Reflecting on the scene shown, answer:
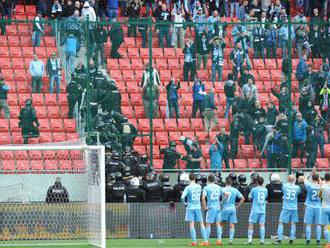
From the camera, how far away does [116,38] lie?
3984 cm

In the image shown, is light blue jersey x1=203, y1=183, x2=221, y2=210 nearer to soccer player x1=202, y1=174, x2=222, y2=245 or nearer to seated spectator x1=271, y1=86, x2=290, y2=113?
soccer player x1=202, y1=174, x2=222, y2=245

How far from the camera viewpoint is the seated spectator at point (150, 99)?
39812mm

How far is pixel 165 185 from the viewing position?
37062 mm

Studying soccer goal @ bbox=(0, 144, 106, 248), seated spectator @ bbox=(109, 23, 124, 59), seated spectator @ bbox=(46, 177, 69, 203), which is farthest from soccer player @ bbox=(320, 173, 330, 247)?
seated spectator @ bbox=(109, 23, 124, 59)

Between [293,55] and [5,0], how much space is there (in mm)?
9318

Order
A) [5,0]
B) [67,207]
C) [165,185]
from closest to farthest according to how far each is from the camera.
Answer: [67,207], [165,185], [5,0]

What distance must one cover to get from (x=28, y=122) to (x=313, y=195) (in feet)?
28.2

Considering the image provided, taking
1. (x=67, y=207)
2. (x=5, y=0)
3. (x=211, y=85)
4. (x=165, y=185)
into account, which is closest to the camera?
(x=67, y=207)

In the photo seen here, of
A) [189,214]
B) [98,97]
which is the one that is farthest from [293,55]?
[189,214]

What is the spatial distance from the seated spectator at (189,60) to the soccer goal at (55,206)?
6794mm

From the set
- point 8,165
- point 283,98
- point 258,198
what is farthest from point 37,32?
point 258,198

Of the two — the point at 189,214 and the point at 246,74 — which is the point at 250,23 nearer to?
the point at 246,74

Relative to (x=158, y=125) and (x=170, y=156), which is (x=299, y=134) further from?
(x=158, y=125)

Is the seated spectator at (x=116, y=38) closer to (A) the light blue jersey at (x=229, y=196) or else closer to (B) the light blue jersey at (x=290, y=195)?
(A) the light blue jersey at (x=229, y=196)
